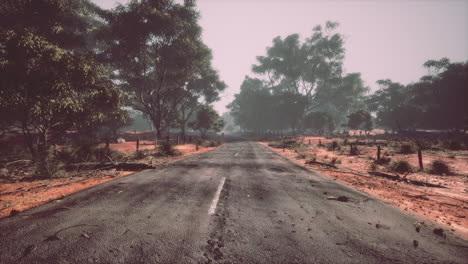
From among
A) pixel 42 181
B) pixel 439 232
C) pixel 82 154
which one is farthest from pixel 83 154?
pixel 439 232

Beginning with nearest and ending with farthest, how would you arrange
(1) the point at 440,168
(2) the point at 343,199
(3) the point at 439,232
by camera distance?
(3) the point at 439,232
(2) the point at 343,199
(1) the point at 440,168

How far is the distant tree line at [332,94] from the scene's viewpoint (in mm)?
41000

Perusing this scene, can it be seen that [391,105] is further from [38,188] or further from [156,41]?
[38,188]

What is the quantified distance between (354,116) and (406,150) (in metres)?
29.4

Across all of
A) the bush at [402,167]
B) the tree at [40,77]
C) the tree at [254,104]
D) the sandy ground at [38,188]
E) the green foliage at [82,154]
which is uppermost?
the tree at [254,104]

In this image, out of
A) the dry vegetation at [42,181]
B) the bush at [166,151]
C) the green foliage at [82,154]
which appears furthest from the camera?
the bush at [166,151]

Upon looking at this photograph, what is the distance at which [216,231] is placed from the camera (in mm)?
3420

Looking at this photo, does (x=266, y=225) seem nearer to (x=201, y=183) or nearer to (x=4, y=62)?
(x=201, y=183)

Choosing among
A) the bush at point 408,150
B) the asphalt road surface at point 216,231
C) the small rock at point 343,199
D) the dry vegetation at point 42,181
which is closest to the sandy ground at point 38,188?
the dry vegetation at point 42,181

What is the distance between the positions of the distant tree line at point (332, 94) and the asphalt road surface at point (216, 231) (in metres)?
45.2

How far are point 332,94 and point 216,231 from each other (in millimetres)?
75422

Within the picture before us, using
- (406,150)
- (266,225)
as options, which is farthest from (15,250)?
(406,150)

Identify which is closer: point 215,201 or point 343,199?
point 215,201

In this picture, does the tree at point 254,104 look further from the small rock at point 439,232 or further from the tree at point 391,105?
the small rock at point 439,232
